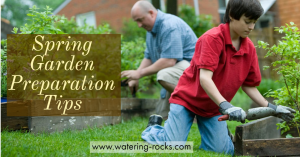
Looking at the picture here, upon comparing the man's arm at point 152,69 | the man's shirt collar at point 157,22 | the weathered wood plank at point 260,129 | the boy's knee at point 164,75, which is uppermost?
the man's shirt collar at point 157,22

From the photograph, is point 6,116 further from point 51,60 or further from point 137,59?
point 137,59

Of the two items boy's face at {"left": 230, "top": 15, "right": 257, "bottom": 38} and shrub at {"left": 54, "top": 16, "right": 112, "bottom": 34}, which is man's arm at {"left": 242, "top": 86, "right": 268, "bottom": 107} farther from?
shrub at {"left": 54, "top": 16, "right": 112, "bottom": 34}

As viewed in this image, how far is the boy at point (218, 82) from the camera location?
2.59 metres

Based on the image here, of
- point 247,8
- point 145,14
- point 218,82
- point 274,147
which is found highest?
point 145,14

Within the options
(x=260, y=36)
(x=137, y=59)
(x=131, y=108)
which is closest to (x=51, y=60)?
(x=131, y=108)

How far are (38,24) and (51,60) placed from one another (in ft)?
1.38

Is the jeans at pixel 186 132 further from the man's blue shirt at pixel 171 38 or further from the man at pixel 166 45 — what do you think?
the man's blue shirt at pixel 171 38

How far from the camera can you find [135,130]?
12.3 ft

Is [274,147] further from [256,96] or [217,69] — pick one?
[217,69]

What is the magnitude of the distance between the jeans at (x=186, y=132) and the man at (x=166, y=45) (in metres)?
1.03

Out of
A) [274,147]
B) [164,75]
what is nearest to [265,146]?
[274,147]

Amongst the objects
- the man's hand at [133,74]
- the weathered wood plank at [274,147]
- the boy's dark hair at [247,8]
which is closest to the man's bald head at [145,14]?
the man's hand at [133,74]

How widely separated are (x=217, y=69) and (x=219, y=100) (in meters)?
0.41

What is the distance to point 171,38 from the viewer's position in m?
4.14
